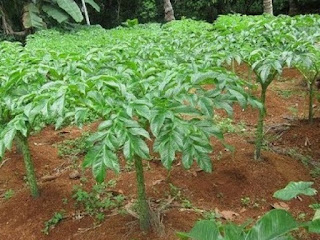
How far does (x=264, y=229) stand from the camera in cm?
169

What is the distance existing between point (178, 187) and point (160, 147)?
1.47 meters

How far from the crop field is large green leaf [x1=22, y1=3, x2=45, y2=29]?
311 inches

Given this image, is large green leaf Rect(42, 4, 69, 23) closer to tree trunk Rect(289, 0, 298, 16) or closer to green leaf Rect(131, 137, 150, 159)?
tree trunk Rect(289, 0, 298, 16)

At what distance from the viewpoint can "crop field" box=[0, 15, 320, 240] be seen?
215cm

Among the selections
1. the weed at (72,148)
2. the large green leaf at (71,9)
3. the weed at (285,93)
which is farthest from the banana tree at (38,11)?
the weed at (72,148)

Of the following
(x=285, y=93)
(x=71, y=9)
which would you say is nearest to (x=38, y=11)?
(x=71, y=9)

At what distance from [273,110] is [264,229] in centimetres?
427

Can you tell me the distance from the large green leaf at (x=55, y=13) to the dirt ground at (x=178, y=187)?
8869 millimetres

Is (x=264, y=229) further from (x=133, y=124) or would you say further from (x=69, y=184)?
(x=69, y=184)

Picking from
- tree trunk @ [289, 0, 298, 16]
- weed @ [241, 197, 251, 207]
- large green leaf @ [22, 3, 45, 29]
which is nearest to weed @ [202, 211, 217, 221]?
weed @ [241, 197, 251, 207]

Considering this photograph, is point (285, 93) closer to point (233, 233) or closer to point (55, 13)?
point (233, 233)

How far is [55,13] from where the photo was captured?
13000 millimetres

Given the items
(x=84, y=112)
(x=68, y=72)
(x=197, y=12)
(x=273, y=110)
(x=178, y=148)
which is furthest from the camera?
(x=197, y=12)

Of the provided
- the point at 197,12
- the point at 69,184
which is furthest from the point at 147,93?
the point at 197,12
